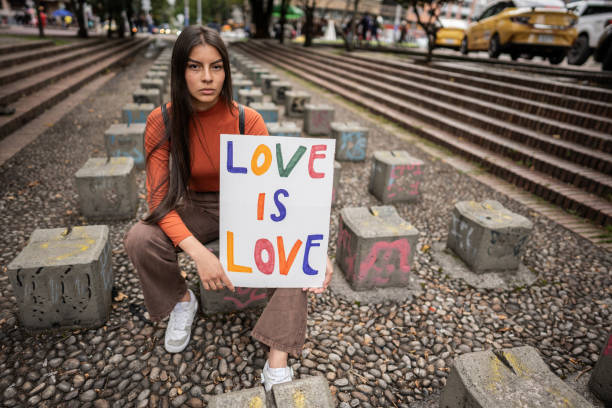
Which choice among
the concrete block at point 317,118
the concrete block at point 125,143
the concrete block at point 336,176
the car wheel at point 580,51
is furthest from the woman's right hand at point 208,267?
the car wheel at point 580,51

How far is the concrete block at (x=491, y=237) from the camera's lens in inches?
115

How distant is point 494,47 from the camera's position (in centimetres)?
1081

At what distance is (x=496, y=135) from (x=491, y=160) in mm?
1016

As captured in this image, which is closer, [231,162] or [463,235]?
[231,162]

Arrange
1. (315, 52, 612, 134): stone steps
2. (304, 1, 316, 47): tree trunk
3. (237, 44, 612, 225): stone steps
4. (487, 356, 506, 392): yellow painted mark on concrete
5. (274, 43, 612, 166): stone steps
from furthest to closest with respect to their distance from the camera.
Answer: (304, 1, 316, 47): tree trunk < (315, 52, 612, 134): stone steps < (274, 43, 612, 166): stone steps < (237, 44, 612, 225): stone steps < (487, 356, 506, 392): yellow painted mark on concrete

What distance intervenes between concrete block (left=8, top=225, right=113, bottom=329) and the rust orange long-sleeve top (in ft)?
1.97

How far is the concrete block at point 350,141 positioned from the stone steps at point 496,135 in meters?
2.07

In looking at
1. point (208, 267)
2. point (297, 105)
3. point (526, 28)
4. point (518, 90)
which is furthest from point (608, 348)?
point (526, 28)

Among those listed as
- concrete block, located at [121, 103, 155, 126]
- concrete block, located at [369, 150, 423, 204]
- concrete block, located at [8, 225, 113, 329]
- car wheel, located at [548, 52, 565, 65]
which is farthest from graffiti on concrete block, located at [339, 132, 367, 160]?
car wheel, located at [548, 52, 565, 65]

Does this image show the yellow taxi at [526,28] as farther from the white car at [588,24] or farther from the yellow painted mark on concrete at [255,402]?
the yellow painted mark on concrete at [255,402]

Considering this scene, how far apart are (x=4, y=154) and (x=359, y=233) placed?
4882 millimetres

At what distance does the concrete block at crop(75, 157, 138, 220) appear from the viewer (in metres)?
3.44

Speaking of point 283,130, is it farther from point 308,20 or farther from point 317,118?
point 308,20

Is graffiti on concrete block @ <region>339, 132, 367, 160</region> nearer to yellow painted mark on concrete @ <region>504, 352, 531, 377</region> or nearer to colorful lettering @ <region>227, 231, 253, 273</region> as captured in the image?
colorful lettering @ <region>227, 231, 253, 273</region>
